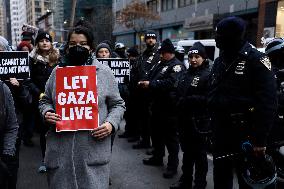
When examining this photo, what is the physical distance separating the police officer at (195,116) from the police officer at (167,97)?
0.57m

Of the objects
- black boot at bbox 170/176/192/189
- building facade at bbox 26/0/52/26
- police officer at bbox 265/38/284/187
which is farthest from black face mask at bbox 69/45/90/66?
building facade at bbox 26/0/52/26

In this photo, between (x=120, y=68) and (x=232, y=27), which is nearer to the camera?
(x=232, y=27)

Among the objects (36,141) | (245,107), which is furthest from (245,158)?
(36,141)

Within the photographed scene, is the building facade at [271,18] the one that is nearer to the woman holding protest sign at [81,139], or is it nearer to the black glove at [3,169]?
the woman holding protest sign at [81,139]

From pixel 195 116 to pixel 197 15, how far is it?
2677 centimetres

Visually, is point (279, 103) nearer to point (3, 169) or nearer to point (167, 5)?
point (3, 169)

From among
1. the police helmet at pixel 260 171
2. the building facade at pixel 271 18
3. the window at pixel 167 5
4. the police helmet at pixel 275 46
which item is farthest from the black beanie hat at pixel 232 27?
the window at pixel 167 5

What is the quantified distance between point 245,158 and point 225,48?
0.98 metres

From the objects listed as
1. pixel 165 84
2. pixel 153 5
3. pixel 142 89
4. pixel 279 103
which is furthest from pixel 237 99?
pixel 153 5

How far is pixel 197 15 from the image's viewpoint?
29.9 metres

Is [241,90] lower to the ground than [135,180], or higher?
higher

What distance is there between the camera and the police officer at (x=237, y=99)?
2836mm

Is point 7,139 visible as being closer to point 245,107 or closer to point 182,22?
point 245,107

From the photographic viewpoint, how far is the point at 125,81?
5.93m
